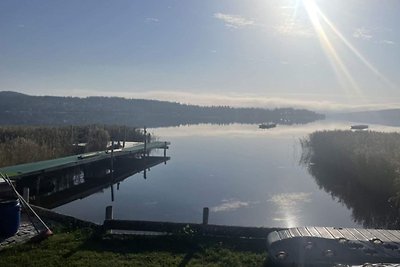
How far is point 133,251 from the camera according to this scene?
10.8 metres

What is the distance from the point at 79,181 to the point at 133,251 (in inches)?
833

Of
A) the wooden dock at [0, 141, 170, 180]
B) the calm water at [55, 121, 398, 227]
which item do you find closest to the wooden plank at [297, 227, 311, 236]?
the calm water at [55, 121, 398, 227]

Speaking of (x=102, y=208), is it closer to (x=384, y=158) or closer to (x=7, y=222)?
(x=7, y=222)

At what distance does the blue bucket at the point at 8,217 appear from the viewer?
11.2m

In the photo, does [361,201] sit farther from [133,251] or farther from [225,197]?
[133,251]

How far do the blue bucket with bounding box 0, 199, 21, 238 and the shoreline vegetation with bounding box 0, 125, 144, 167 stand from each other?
53.2 feet

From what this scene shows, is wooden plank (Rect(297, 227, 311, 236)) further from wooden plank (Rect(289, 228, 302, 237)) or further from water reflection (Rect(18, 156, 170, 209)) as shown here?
water reflection (Rect(18, 156, 170, 209))

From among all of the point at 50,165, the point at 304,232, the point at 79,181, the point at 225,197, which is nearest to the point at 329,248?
the point at 304,232

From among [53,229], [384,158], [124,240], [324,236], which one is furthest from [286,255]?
[384,158]

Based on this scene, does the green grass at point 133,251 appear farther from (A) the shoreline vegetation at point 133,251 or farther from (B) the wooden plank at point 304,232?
(B) the wooden plank at point 304,232

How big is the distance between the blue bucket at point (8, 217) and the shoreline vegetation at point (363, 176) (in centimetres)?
1560

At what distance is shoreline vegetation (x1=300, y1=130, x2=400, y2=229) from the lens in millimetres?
21984

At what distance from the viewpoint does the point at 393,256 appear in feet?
30.1

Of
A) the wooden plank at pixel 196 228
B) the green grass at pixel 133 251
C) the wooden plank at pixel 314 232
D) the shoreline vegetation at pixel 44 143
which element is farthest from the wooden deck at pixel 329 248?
the shoreline vegetation at pixel 44 143
